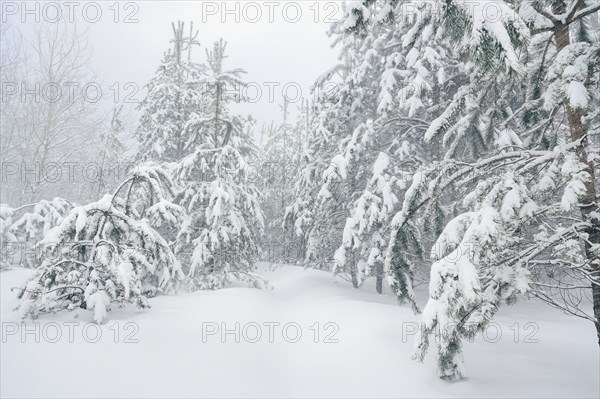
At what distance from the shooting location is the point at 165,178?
28.1 ft

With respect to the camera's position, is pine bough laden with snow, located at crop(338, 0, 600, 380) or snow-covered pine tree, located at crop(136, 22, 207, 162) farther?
snow-covered pine tree, located at crop(136, 22, 207, 162)

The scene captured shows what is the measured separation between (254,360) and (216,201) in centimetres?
658

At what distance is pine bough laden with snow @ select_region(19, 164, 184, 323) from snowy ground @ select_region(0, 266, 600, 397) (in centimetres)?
34

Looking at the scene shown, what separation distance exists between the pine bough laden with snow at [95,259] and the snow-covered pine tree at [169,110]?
9069 mm

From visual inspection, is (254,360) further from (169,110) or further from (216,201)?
(169,110)

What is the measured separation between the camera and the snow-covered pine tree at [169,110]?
668 inches

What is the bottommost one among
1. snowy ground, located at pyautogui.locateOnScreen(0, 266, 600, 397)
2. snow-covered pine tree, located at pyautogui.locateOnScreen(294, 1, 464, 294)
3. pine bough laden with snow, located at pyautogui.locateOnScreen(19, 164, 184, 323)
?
snowy ground, located at pyautogui.locateOnScreen(0, 266, 600, 397)

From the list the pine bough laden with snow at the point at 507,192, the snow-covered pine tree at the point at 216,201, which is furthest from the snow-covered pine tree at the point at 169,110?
the pine bough laden with snow at the point at 507,192

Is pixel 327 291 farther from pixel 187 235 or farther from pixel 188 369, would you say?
pixel 188 369

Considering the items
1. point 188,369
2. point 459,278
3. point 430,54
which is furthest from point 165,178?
point 430,54

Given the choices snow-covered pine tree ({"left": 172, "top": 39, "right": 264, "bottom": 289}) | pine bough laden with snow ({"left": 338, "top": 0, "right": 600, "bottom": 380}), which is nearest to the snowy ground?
pine bough laden with snow ({"left": 338, "top": 0, "right": 600, "bottom": 380})

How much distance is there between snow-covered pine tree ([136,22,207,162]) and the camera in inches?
668

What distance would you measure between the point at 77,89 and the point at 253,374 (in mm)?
17232

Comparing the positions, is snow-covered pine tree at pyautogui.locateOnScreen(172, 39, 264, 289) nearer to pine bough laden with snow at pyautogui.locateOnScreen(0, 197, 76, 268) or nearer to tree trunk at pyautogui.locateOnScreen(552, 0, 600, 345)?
pine bough laden with snow at pyautogui.locateOnScreen(0, 197, 76, 268)
